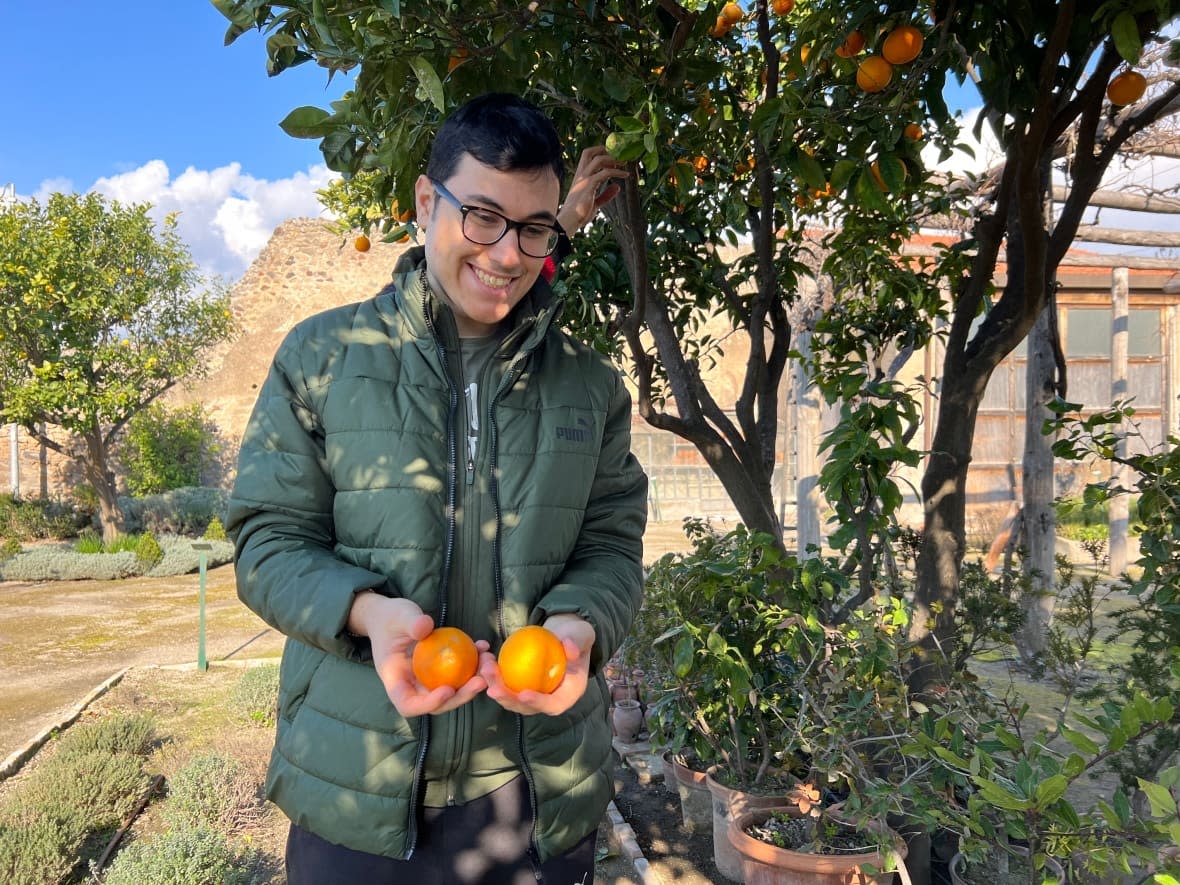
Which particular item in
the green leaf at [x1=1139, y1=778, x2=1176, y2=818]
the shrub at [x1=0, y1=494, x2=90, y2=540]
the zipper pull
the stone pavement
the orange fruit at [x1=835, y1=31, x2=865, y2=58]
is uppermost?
the orange fruit at [x1=835, y1=31, x2=865, y2=58]

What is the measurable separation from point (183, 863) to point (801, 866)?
182 centimetres

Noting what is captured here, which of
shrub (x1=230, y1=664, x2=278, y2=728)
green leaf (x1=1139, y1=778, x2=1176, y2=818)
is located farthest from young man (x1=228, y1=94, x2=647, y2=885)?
shrub (x1=230, y1=664, x2=278, y2=728)

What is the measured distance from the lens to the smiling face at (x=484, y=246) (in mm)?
1180

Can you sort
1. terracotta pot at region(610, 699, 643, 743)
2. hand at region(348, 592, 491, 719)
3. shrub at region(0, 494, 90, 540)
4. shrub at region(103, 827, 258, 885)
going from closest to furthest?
hand at region(348, 592, 491, 719), shrub at region(103, 827, 258, 885), terracotta pot at region(610, 699, 643, 743), shrub at region(0, 494, 90, 540)

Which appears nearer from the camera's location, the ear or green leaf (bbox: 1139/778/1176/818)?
green leaf (bbox: 1139/778/1176/818)

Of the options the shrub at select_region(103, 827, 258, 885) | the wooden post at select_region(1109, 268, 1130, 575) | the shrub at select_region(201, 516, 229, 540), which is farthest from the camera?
the shrub at select_region(201, 516, 229, 540)

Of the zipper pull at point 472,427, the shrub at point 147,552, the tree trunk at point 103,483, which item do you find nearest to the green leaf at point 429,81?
the zipper pull at point 472,427

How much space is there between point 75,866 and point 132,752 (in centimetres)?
→ 96

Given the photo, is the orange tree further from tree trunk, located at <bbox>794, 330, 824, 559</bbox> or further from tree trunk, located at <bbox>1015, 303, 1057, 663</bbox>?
tree trunk, located at <bbox>794, 330, 824, 559</bbox>

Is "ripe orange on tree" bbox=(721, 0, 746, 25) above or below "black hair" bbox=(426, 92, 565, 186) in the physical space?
above

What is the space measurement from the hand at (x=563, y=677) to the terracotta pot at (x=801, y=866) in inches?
56.5

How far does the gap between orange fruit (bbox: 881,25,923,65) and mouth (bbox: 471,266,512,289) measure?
106 cm

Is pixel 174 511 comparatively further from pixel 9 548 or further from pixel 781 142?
pixel 781 142

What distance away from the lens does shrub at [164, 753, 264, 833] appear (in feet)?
10.4
